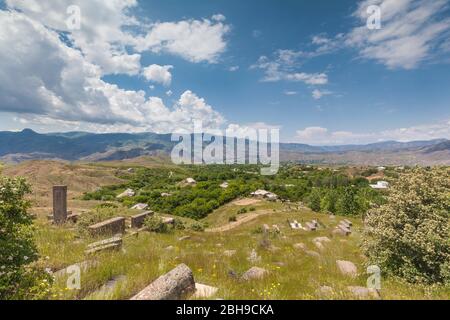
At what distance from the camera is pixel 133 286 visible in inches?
213

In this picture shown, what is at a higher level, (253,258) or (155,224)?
(253,258)

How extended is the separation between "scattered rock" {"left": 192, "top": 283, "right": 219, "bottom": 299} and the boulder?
0.16 meters

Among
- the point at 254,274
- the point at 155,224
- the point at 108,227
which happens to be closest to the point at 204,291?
the point at 254,274

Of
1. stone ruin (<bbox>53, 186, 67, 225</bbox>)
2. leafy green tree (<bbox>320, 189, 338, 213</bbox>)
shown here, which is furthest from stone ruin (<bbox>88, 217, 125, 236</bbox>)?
leafy green tree (<bbox>320, 189, 338, 213</bbox>)

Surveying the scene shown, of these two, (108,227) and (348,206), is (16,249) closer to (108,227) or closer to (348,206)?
(108,227)

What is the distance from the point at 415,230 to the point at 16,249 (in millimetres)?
10480

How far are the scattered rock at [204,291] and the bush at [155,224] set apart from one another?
11431 millimetres

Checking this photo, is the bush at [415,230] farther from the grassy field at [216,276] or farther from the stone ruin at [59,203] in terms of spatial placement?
the stone ruin at [59,203]

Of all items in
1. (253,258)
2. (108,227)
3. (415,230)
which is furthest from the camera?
(108,227)

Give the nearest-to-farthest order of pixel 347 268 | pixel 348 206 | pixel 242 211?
pixel 347 268 → pixel 348 206 → pixel 242 211

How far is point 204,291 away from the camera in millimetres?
5543

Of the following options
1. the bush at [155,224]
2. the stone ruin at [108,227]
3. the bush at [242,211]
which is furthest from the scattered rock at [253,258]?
the bush at [242,211]
